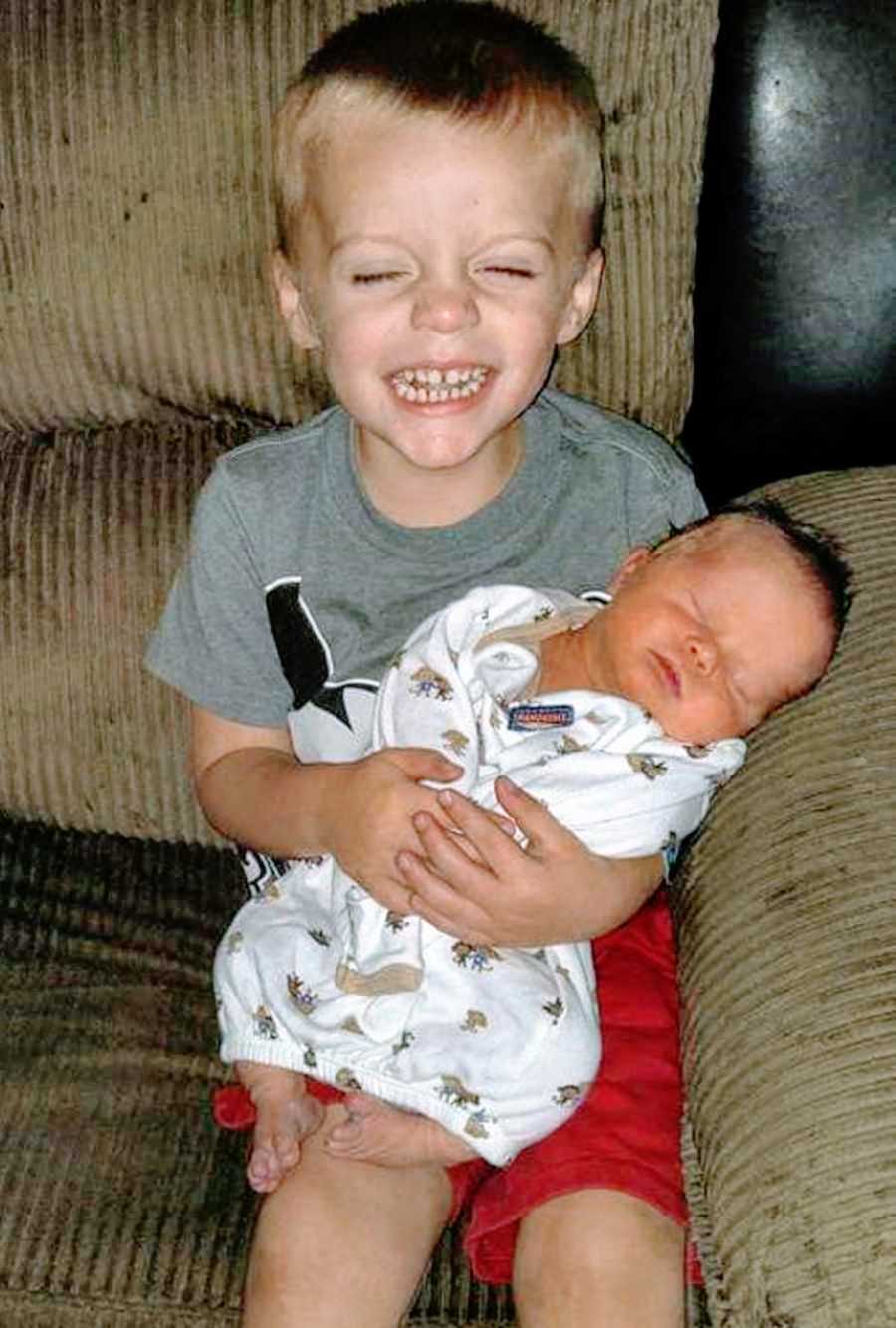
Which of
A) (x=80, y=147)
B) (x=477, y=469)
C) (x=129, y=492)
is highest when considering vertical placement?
(x=80, y=147)

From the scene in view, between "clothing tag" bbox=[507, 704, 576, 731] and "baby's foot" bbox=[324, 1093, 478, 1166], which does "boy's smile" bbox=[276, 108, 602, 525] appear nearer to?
"clothing tag" bbox=[507, 704, 576, 731]

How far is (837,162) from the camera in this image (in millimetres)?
1476

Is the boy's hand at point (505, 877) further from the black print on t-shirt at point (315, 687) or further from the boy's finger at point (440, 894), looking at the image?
the black print on t-shirt at point (315, 687)

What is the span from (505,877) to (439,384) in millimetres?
426

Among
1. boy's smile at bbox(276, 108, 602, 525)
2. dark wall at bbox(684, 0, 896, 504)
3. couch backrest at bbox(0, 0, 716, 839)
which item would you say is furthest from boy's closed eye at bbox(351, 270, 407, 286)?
dark wall at bbox(684, 0, 896, 504)

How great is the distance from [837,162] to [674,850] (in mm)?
647

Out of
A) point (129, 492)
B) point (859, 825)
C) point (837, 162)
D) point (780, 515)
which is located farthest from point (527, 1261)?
point (837, 162)

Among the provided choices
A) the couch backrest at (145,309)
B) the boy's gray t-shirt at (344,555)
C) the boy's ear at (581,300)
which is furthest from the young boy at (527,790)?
→ the couch backrest at (145,309)

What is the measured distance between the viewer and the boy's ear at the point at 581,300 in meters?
1.44

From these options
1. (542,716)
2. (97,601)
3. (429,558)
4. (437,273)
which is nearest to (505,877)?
(542,716)

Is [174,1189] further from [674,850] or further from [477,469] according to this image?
[477,469]

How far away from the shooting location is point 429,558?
5.00 ft

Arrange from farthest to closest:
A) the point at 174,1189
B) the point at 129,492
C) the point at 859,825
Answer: the point at 129,492
the point at 174,1189
the point at 859,825

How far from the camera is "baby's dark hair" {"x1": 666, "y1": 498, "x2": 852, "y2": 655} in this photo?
4.48 ft
